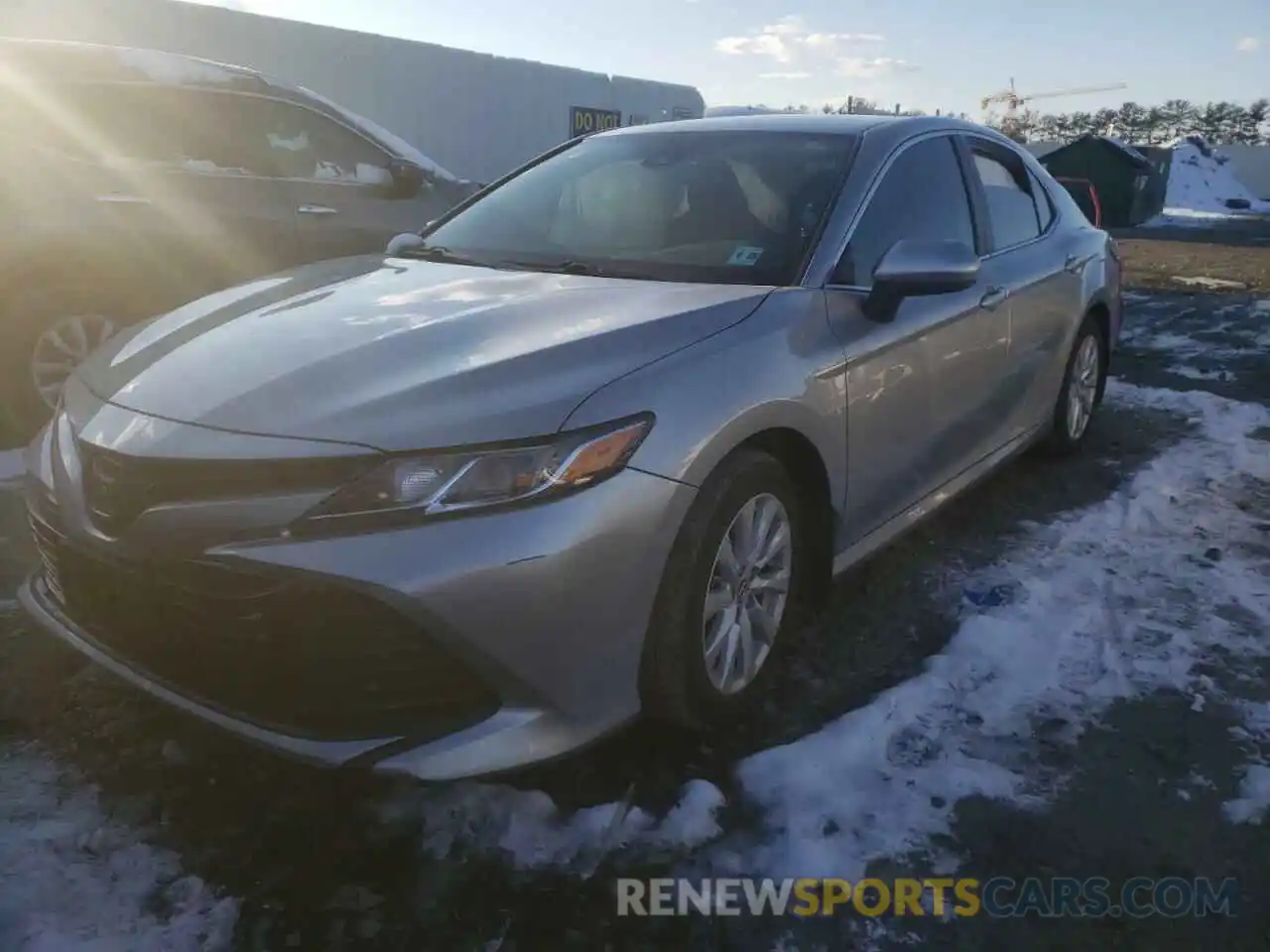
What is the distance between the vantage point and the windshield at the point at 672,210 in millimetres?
2887

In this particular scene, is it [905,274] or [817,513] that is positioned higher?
[905,274]

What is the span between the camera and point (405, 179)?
522 cm

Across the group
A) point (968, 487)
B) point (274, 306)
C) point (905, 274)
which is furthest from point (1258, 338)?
point (274, 306)

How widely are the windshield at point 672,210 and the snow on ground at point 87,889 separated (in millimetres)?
1836

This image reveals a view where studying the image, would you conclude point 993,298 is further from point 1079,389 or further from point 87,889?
point 87,889

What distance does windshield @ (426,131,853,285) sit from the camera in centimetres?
289

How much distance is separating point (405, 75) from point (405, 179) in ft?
→ 33.7

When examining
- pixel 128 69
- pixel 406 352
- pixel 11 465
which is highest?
pixel 128 69

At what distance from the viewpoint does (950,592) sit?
3406 mm

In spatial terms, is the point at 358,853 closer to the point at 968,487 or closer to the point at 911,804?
the point at 911,804

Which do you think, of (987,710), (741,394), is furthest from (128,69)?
(987,710)

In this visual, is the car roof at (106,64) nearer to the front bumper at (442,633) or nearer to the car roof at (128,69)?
the car roof at (128,69)

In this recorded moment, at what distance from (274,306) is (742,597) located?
4.81 feet

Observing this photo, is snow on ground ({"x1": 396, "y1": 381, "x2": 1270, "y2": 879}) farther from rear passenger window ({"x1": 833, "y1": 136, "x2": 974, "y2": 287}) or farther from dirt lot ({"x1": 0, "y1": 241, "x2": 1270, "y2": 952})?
rear passenger window ({"x1": 833, "y1": 136, "x2": 974, "y2": 287})
